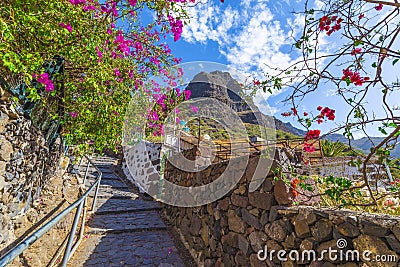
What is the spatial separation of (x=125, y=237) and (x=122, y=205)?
5.91 ft

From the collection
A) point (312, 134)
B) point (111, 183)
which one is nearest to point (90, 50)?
point (312, 134)

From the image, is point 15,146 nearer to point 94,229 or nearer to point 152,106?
point 94,229

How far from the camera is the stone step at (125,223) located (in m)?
4.49

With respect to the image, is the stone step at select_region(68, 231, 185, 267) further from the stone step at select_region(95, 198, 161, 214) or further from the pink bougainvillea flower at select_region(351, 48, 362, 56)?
the pink bougainvillea flower at select_region(351, 48, 362, 56)

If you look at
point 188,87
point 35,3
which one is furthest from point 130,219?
point 35,3

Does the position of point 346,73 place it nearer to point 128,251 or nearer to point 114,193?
point 128,251

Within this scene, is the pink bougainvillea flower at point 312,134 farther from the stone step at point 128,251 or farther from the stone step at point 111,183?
the stone step at point 111,183

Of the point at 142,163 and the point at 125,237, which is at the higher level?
the point at 142,163

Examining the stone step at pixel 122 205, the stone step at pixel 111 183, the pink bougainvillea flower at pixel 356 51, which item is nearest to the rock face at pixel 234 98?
the pink bougainvillea flower at pixel 356 51

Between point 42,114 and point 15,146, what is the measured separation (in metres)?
1.04

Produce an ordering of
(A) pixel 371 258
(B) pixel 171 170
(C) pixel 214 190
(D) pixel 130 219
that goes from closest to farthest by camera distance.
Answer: (A) pixel 371 258, (C) pixel 214 190, (D) pixel 130 219, (B) pixel 171 170

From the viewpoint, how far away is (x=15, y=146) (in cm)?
281

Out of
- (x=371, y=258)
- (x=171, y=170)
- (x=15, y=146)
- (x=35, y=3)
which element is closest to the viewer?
(x=371, y=258)

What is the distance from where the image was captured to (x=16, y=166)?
2877 mm
